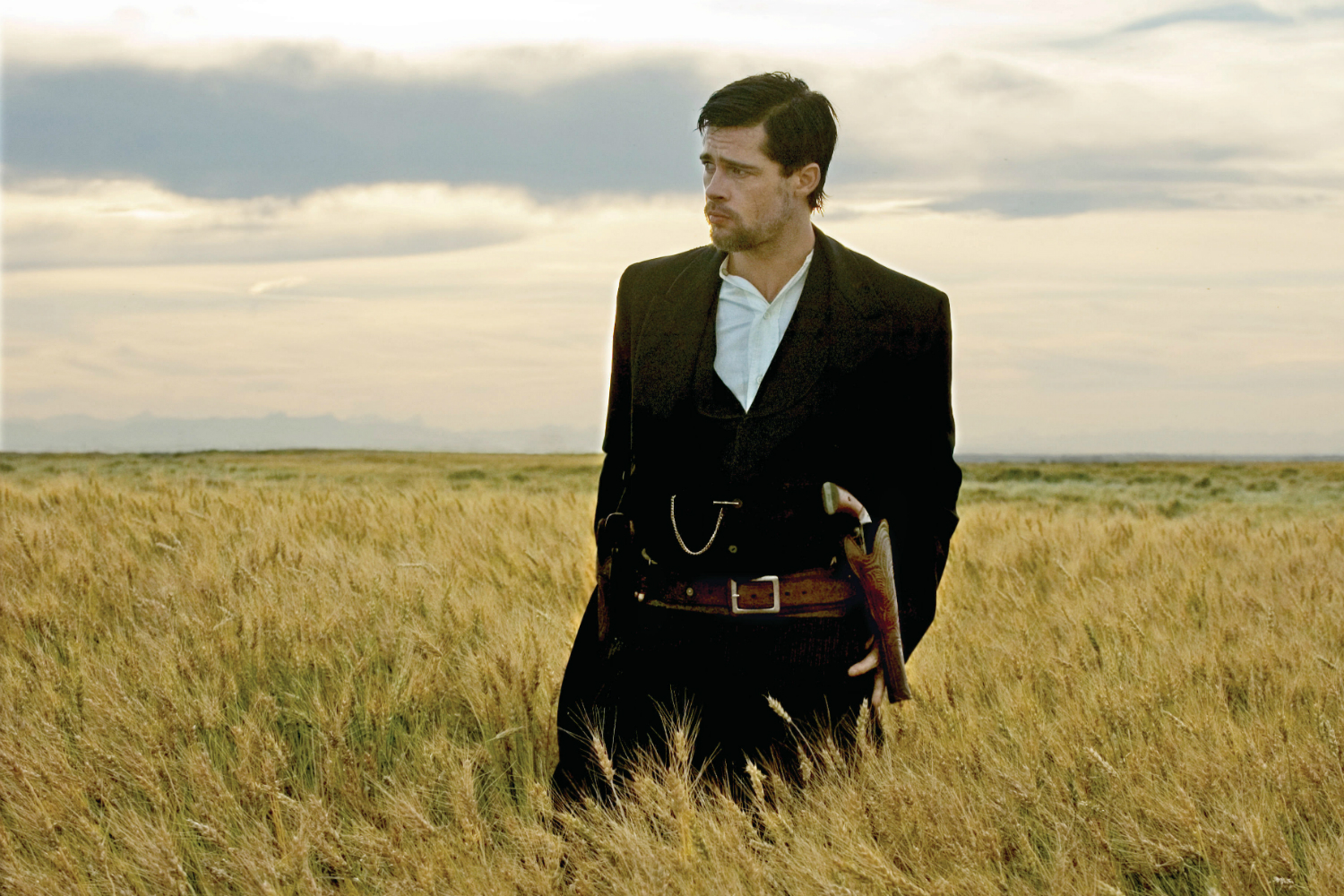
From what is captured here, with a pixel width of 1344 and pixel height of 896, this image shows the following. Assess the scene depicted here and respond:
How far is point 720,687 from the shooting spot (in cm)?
271

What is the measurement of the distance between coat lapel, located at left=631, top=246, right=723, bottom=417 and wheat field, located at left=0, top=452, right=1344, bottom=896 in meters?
0.81

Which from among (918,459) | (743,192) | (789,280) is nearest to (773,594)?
(918,459)

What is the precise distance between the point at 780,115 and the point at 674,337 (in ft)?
1.82

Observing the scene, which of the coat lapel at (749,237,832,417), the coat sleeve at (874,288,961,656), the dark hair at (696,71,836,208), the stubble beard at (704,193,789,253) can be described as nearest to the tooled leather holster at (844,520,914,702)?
the coat sleeve at (874,288,961,656)

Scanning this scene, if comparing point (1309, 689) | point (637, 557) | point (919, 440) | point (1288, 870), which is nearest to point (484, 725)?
point (637, 557)

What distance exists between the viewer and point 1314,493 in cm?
1684

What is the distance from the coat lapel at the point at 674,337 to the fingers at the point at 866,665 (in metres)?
0.71

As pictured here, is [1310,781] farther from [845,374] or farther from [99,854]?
[99,854]

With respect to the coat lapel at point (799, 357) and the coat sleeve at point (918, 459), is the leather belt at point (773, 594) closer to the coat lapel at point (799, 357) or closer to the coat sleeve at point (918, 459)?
the coat sleeve at point (918, 459)

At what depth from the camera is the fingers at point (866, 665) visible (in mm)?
2666

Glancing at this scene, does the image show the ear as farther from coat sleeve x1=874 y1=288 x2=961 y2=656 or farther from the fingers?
the fingers

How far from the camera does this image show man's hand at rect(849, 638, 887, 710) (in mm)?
2670

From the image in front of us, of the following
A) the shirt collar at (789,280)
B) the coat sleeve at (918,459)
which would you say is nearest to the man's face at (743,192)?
the shirt collar at (789,280)

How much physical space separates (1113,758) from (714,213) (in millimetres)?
1676
